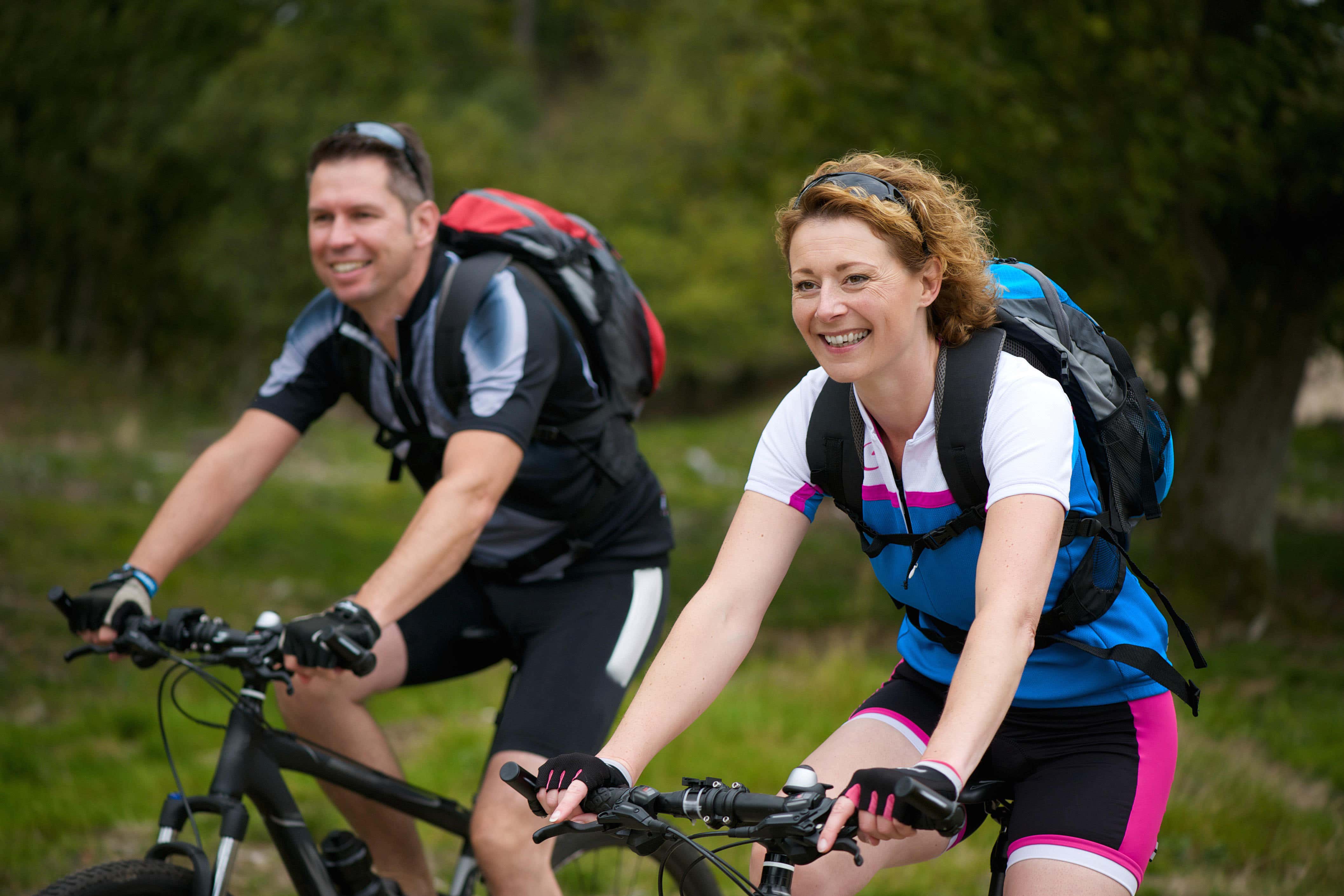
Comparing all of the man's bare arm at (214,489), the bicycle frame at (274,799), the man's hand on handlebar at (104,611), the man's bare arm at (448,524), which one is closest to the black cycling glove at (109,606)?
the man's hand on handlebar at (104,611)

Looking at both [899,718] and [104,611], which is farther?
[104,611]

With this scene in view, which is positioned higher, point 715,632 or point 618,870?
point 715,632

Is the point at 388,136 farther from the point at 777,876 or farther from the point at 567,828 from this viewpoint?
the point at 777,876

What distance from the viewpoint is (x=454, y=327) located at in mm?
3225

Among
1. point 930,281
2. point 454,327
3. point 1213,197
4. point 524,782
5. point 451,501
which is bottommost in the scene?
point 524,782

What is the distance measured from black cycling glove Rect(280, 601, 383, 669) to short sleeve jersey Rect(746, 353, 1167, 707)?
937mm

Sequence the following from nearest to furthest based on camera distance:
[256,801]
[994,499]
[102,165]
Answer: [994,499], [256,801], [102,165]

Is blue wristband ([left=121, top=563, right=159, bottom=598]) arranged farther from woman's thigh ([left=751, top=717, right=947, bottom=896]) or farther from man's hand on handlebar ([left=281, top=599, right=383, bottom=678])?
woman's thigh ([left=751, top=717, right=947, bottom=896])

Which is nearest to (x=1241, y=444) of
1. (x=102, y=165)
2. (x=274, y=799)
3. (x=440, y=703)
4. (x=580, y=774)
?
(x=440, y=703)

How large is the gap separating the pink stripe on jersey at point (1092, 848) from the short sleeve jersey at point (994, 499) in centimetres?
27

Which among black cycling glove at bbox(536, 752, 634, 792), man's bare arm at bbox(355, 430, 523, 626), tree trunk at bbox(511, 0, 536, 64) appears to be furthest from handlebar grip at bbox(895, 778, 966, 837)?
tree trunk at bbox(511, 0, 536, 64)

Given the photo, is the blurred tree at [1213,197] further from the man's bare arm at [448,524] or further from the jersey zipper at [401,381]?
the man's bare arm at [448,524]

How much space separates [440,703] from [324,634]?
184 inches

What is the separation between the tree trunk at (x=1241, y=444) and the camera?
890 centimetres
